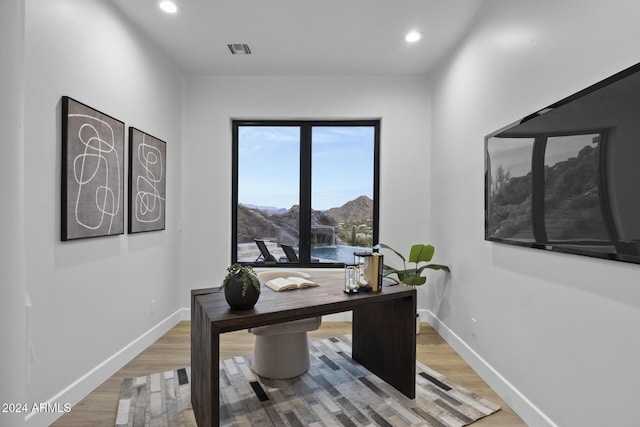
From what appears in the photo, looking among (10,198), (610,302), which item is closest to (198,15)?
(10,198)

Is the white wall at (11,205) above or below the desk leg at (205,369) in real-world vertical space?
above

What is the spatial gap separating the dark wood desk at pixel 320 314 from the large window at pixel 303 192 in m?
1.45

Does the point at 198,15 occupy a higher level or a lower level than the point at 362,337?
higher

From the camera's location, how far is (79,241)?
2.19 metres

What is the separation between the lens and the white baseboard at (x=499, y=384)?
6.24 ft

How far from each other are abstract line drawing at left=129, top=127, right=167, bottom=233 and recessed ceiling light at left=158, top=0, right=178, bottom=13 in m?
0.96

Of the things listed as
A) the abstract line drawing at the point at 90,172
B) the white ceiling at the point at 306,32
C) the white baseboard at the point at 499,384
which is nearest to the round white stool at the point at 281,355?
the white baseboard at the point at 499,384

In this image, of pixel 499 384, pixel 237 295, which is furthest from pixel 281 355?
pixel 499 384

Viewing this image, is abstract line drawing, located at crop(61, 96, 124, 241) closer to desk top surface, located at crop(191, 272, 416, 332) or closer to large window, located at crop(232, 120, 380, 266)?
desk top surface, located at crop(191, 272, 416, 332)

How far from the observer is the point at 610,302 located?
1.45 m

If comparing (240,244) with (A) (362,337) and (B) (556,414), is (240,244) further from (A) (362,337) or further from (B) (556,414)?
(B) (556,414)

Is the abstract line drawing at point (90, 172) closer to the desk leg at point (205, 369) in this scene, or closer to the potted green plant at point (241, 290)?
the desk leg at point (205, 369)

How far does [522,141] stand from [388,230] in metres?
2.01

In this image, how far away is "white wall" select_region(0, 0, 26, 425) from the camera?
667mm
